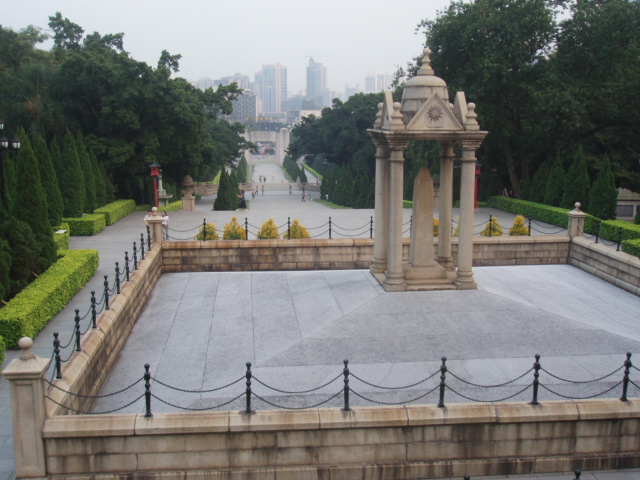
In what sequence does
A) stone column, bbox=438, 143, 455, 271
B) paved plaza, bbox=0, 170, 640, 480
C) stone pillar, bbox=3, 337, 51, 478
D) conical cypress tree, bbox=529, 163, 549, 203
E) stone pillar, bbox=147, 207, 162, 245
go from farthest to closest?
conical cypress tree, bbox=529, 163, 549, 203, stone pillar, bbox=147, 207, 162, 245, stone column, bbox=438, 143, 455, 271, paved plaza, bbox=0, 170, 640, 480, stone pillar, bbox=3, 337, 51, 478

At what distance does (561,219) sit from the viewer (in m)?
28.4

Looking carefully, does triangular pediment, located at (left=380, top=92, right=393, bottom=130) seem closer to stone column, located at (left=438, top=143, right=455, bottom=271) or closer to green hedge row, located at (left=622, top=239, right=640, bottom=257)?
stone column, located at (left=438, top=143, right=455, bottom=271)

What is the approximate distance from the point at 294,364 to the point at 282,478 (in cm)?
306

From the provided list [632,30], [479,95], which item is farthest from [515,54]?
[632,30]

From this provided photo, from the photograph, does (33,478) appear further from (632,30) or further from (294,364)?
(632,30)

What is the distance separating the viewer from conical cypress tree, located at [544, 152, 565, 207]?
101ft

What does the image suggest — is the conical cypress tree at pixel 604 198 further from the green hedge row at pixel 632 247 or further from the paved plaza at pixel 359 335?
the paved plaza at pixel 359 335

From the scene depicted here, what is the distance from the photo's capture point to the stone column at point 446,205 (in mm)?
16281

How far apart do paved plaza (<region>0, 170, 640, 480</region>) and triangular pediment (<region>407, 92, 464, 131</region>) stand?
403 cm

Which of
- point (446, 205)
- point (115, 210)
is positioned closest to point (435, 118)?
point (446, 205)

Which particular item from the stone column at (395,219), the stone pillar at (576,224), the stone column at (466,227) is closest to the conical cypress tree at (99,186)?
the stone column at (395,219)

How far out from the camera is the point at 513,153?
38188mm

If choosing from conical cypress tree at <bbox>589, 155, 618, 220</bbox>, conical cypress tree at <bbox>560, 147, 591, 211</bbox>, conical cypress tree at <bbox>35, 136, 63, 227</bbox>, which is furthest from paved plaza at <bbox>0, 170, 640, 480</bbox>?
conical cypress tree at <bbox>560, 147, 591, 211</bbox>

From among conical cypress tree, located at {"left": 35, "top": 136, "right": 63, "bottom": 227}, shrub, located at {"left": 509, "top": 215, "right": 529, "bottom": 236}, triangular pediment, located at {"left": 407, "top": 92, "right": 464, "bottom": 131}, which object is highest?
triangular pediment, located at {"left": 407, "top": 92, "right": 464, "bottom": 131}
